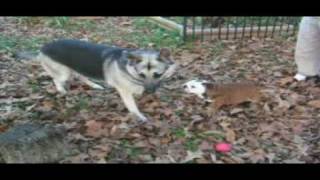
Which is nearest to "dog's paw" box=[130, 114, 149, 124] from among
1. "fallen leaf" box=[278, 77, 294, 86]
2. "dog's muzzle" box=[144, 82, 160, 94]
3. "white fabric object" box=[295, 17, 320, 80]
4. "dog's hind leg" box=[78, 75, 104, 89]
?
"dog's muzzle" box=[144, 82, 160, 94]

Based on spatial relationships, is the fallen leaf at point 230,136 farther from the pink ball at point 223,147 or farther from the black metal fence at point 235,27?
the black metal fence at point 235,27

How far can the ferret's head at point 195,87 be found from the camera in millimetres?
2320

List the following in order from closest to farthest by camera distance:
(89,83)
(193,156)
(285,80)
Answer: (193,156), (89,83), (285,80)

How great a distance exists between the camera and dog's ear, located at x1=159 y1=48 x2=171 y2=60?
2199 millimetres

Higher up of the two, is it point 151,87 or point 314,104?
point 151,87

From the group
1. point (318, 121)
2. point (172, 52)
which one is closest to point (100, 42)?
point (172, 52)

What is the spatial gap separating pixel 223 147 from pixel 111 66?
1.79 ft

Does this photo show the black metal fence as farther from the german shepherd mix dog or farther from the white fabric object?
the german shepherd mix dog

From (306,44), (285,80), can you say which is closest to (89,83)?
(285,80)

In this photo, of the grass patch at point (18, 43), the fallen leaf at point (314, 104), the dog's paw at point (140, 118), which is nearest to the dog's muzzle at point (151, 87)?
the dog's paw at point (140, 118)

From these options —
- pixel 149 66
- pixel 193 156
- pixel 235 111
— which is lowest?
pixel 193 156

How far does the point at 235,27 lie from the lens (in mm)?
2496

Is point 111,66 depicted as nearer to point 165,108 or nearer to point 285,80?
point 165,108
